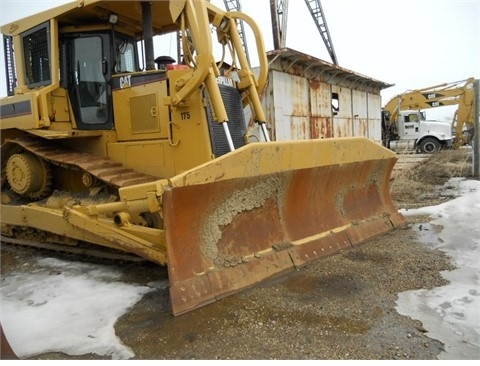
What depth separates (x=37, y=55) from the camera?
5.27m

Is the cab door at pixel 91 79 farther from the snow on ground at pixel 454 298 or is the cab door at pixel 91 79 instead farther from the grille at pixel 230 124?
the snow on ground at pixel 454 298

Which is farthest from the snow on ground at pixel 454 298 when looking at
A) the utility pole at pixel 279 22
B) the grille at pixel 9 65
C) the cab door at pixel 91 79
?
the utility pole at pixel 279 22

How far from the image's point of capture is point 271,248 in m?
4.08

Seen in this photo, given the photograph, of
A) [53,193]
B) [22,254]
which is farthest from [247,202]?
[22,254]

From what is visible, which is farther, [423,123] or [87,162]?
[423,123]

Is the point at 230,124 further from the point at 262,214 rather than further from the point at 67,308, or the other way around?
the point at 67,308

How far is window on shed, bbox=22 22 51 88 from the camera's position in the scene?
5074 mm

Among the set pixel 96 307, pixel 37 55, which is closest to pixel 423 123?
pixel 37 55

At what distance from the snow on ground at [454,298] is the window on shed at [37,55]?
16.3ft

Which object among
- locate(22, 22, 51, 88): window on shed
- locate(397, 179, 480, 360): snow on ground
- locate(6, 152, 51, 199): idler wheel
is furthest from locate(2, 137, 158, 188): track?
locate(397, 179, 480, 360): snow on ground

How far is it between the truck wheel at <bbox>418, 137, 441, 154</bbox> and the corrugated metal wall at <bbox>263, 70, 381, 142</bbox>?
530 centimetres

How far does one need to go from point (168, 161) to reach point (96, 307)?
1764 millimetres

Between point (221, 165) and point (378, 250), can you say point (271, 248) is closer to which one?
point (221, 165)

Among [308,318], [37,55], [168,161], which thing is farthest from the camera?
[37,55]
